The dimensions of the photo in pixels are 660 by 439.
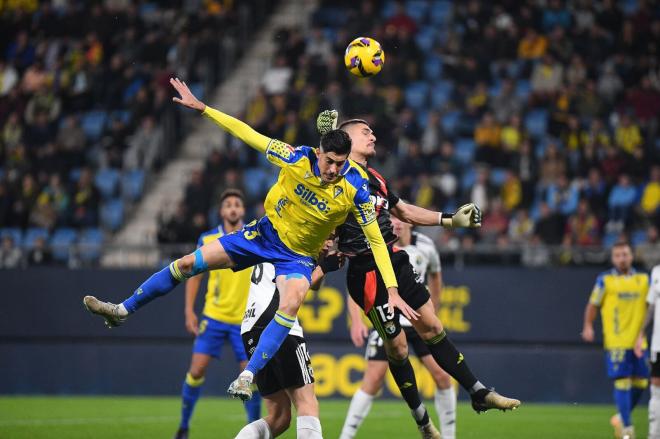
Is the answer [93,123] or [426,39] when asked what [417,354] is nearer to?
[426,39]

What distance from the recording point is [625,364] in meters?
14.2

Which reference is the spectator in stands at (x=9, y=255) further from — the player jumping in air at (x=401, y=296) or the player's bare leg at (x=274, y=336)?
the player's bare leg at (x=274, y=336)

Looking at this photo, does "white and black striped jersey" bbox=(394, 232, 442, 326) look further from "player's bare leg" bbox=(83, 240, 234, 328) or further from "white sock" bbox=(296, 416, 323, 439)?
"white sock" bbox=(296, 416, 323, 439)

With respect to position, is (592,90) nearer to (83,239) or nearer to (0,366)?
(83,239)

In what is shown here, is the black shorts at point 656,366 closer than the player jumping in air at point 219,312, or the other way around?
the black shorts at point 656,366

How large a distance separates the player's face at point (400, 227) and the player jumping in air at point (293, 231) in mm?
1971

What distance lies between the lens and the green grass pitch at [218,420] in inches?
528

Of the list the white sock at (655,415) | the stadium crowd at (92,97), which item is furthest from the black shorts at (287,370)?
the stadium crowd at (92,97)

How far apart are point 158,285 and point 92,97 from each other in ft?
53.8

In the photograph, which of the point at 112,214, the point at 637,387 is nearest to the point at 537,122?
the point at 637,387

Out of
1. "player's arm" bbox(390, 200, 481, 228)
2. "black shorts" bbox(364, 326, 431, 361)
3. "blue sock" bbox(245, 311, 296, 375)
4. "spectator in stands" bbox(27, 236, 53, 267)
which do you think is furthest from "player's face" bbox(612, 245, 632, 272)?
"spectator in stands" bbox(27, 236, 53, 267)

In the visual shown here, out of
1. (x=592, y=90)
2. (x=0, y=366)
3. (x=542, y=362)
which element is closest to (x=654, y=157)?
(x=592, y=90)

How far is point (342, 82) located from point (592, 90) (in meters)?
4.84

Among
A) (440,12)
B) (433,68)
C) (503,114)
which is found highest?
(440,12)
